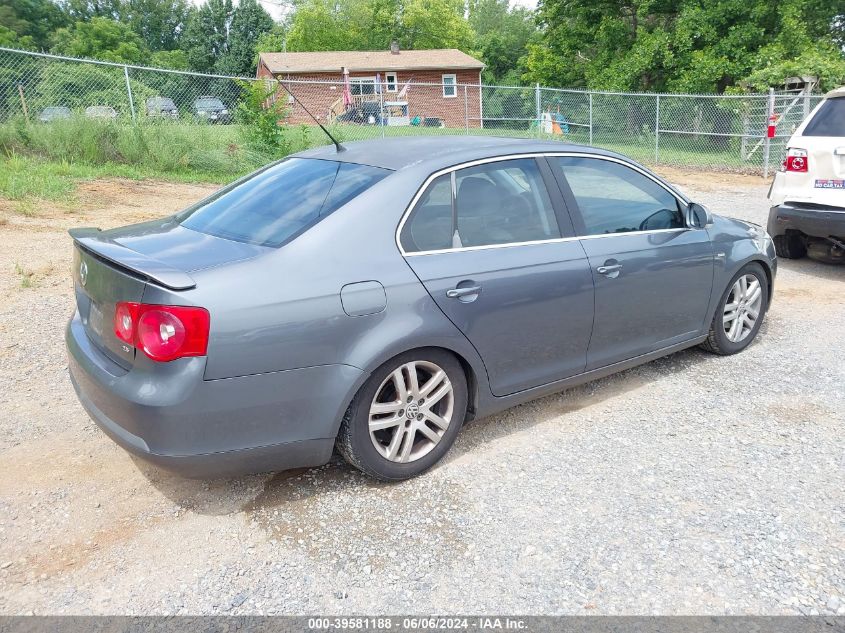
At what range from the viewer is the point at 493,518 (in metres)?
3.18

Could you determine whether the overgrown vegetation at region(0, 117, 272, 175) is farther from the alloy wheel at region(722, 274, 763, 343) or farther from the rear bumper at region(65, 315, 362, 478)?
the rear bumper at region(65, 315, 362, 478)

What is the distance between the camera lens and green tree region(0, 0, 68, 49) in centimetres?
6738

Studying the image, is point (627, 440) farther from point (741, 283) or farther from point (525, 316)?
point (741, 283)

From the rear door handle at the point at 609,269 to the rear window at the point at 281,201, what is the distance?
1.33 meters

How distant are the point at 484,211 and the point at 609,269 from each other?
2.75 ft

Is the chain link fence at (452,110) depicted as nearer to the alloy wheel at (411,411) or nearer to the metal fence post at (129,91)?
the metal fence post at (129,91)

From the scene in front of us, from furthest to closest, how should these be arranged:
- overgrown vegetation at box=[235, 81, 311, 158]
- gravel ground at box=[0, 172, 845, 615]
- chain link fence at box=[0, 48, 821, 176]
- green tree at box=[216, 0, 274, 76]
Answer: green tree at box=[216, 0, 274, 76] → overgrown vegetation at box=[235, 81, 311, 158] → chain link fence at box=[0, 48, 821, 176] → gravel ground at box=[0, 172, 845, 615]

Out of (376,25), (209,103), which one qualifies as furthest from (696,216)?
(376,25)

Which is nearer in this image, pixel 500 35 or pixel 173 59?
pixel 173 59

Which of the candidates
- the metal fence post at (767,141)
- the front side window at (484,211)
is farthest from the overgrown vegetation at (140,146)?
the metal fence post at (767,141)

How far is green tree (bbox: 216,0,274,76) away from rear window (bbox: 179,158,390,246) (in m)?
71.7

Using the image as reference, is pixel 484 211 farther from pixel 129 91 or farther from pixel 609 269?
pixel 129 91

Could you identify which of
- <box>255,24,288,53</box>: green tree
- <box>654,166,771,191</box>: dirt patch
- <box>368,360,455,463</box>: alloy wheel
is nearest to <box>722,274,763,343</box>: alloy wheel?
<box>368,360,455,463</box>: alloy wheel

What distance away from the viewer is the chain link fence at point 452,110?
12570 mm
